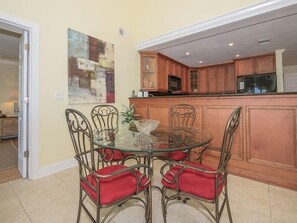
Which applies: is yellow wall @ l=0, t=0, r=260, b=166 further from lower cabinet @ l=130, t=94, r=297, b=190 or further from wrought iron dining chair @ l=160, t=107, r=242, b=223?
wrought iron dining chair @ l=160, t=107, r=242, b=223

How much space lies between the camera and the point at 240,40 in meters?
3.60

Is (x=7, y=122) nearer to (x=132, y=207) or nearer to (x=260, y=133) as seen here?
(x=132, y=207)

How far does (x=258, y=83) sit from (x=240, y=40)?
1.62 meters

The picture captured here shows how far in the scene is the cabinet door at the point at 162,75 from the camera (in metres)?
4.32

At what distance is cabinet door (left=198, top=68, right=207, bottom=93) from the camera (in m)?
5.97

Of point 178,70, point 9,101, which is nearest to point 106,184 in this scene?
point 178,70

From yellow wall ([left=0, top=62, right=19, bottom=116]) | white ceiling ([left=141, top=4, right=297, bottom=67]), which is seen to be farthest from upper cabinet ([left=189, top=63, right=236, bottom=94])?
yellow wall ([left=0, top=62, right=19, bottom=116])

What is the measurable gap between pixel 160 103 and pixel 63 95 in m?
1.66

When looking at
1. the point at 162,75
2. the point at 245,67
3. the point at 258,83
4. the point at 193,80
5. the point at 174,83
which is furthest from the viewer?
the point at 193,80

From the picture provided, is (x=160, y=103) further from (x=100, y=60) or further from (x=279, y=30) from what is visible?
(x=279, y=30)

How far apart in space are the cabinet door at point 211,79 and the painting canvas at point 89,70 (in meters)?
3.83

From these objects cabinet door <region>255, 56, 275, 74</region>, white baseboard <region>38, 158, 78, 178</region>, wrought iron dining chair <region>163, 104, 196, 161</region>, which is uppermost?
cabinet door <region>255, 56, 275, 74</region>

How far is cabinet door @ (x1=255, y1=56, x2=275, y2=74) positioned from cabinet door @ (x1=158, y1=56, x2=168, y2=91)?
261cm

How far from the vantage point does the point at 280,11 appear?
7.91 feet
